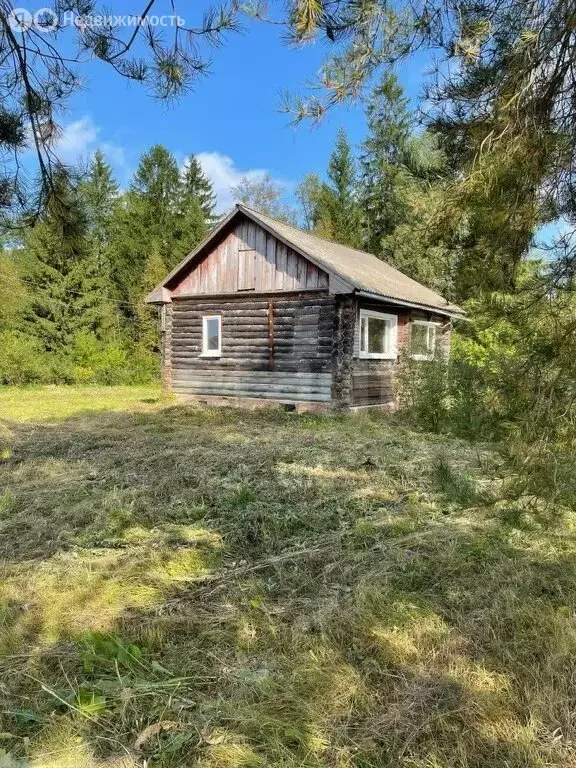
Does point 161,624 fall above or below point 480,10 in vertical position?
below

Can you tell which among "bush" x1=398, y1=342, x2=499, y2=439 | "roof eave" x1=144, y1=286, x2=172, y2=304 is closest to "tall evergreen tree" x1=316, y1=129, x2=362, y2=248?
"roof eave" x1=144, y1=286, x2=172, y2=304

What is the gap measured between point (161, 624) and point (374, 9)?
11.2 ft

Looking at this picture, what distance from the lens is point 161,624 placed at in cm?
276

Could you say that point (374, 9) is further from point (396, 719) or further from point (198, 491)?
point (198, 491)

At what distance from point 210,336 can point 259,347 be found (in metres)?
1.76

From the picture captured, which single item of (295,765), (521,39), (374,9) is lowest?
(295,765)

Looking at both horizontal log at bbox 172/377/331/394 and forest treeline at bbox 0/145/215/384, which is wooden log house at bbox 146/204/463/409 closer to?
horizontal log at bbox 172/377/331/394

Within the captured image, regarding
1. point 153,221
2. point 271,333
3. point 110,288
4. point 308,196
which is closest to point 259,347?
point 271,333

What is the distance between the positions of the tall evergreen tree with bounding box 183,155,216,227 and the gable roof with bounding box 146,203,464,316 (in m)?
17.4

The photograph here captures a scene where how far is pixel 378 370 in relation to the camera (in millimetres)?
12852

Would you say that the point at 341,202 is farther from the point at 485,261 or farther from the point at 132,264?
the point at 485,261

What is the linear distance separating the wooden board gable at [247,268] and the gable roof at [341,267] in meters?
0.25

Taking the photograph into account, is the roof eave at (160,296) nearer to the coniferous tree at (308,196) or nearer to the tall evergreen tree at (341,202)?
the tall evergreen tree at (341,202)

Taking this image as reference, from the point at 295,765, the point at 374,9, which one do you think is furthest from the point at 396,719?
the point at 374,9
